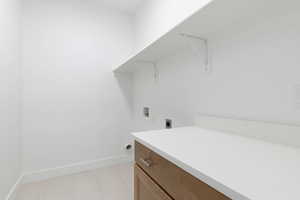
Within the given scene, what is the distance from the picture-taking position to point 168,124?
64.5 inches

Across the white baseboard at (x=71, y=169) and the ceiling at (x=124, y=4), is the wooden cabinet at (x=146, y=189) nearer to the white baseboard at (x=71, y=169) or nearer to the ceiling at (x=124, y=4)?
the white baseboard at (x=71, y=169)

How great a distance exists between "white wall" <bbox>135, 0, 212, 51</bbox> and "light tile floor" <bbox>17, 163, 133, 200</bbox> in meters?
1.71

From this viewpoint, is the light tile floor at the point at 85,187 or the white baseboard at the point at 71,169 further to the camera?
the white baseboard at the point at 71,169

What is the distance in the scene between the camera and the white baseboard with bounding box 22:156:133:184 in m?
1.94

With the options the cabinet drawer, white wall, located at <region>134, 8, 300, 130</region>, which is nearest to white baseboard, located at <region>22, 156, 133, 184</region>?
white wall, located at <region>134, 8, 300, 130</region>

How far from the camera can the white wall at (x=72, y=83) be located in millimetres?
1951

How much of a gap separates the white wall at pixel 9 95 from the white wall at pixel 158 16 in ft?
4.74

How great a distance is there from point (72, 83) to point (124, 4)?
1.40 m

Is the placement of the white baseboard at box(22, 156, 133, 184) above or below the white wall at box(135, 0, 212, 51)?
below

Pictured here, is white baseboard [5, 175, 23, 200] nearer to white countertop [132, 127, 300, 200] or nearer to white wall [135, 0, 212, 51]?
white countertop [132, 127, 300, 200]

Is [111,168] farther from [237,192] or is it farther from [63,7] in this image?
[63,7]

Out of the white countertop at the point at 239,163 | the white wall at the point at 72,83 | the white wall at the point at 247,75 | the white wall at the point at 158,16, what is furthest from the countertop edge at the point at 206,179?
the white wall at the point at 72,83

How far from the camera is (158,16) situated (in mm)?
1894

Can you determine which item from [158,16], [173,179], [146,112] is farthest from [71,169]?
[158,16]
